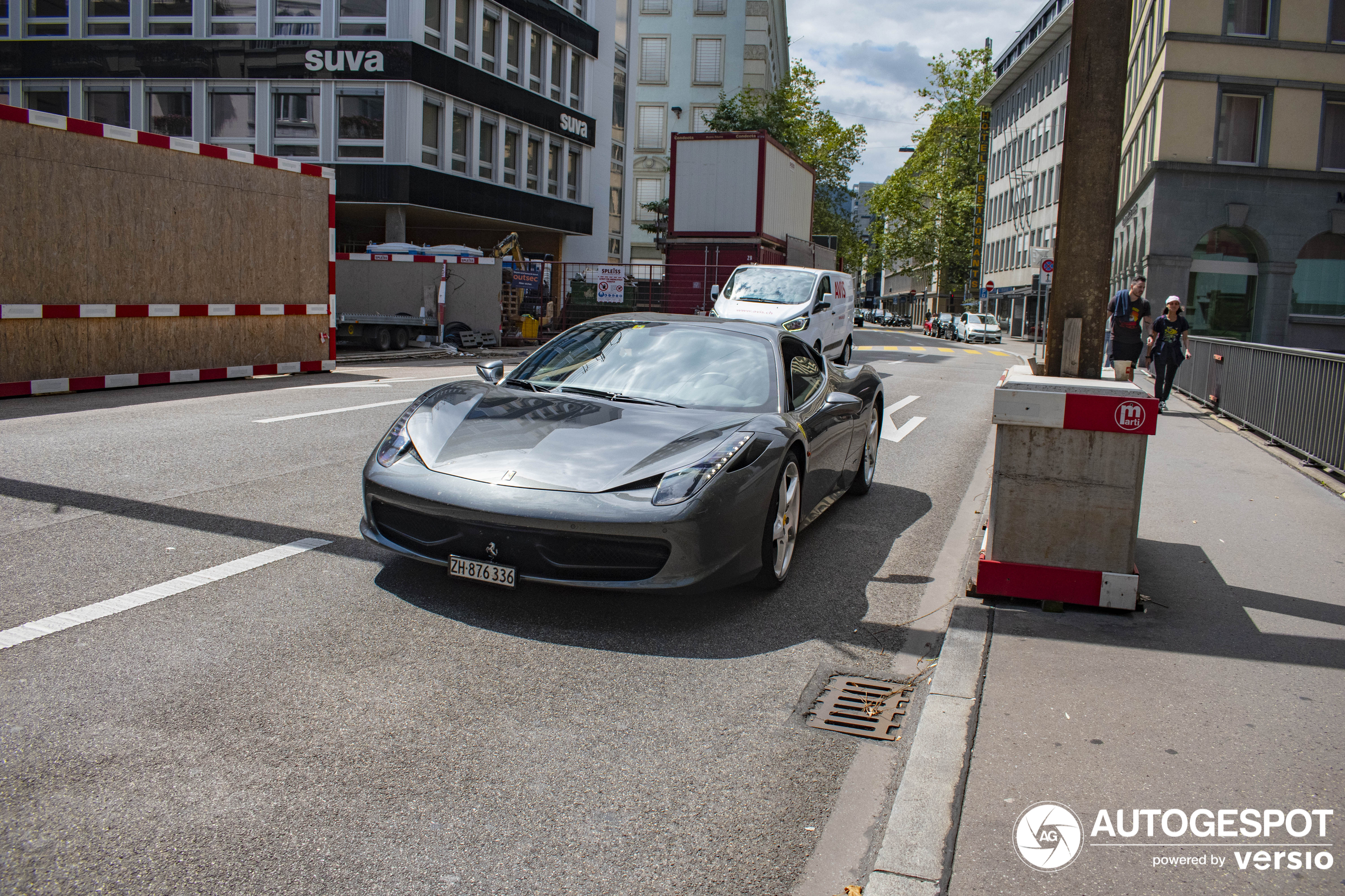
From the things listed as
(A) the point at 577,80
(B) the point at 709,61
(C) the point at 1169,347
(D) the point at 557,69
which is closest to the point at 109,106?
(D) the point at 557,69

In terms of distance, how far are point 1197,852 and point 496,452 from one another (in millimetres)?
3057

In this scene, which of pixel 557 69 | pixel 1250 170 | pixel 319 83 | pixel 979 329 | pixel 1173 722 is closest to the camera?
pixel 1173 722

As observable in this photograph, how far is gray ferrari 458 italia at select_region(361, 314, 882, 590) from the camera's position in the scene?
439 cm

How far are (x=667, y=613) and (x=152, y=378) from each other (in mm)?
10785

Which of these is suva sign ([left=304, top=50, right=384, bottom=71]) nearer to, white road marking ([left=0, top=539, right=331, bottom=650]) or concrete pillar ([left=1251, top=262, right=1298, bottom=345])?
concrete pillar ([left=1251, top=262, right=1298, bottom=345])

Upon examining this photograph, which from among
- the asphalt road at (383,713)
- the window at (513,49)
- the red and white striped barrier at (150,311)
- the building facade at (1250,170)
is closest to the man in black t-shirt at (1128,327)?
the asphalt road at (383,713)

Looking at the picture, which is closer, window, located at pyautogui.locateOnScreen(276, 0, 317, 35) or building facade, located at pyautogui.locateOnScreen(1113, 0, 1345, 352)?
window, located at pyautogui.locateOnScreen(276, 0, 317, 35)

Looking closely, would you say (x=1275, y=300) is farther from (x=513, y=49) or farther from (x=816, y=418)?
(x=816, y=418)

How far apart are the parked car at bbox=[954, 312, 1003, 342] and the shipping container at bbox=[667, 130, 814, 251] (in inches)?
1206

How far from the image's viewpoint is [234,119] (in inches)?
1284

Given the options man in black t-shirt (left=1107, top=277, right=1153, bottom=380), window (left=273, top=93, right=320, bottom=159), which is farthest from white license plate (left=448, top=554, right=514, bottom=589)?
window (left=273, top=93, right=320, bottom=159)

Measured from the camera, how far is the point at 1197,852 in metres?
2.88

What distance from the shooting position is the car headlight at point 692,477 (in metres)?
4.46

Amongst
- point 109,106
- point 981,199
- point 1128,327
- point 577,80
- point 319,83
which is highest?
point 981,199
